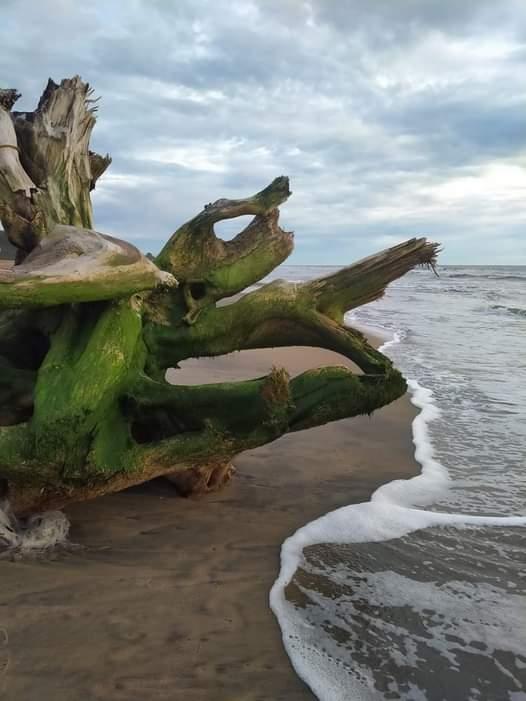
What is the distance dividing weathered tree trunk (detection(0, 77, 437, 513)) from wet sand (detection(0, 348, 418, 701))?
0.33 m

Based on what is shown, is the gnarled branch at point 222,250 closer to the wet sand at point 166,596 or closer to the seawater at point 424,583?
the wet sand at point 166,596

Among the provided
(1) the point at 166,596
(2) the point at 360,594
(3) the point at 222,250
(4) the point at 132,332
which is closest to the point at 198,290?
(3) the point at 222,250

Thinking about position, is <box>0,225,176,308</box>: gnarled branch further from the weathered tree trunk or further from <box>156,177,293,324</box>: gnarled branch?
<box>156,177,293,324</box>: gnarled branch

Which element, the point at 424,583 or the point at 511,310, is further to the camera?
the point at 511,310

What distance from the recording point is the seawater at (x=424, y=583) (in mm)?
2469

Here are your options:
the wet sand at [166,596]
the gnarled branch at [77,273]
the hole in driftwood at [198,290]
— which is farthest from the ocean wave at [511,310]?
the gnarled branch at [77,273]

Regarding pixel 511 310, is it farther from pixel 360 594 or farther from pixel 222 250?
pixel 360 594

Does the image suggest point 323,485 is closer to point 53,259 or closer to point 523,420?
point 53,259

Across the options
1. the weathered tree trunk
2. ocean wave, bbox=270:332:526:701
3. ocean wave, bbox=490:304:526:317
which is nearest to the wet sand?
ocean wave, bbox=270:332:526:701

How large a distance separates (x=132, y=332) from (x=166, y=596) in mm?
1535

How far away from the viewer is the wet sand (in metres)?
2.36

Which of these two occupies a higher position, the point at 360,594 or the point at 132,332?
the point at 132,332

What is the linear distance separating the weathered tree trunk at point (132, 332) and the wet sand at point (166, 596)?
1.10 feet

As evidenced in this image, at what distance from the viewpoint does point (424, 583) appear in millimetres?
3148
